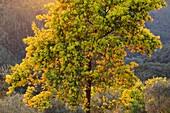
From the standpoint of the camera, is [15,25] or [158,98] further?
[15,25]

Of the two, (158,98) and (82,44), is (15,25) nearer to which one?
(158,98)

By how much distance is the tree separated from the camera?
8.25 m

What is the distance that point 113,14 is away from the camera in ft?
26.2

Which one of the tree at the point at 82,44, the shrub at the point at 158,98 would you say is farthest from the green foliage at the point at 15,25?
the tree at the point at 82,44

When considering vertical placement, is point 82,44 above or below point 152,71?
above

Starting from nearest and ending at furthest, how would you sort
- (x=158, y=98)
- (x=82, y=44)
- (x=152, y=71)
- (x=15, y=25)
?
(x=82, y=44), (x=158, y=98), (x=152, y=71), (x=15, y=25)

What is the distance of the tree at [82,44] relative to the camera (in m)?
8.25

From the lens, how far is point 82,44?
827 cm

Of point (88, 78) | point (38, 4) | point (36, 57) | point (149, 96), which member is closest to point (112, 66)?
point (88, 78)

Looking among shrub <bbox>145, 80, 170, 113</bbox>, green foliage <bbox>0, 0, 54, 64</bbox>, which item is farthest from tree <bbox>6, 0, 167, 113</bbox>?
green foliage <bbox>0, 0, 54, 64</bbox>

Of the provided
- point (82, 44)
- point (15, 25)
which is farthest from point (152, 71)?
point (82, 44)

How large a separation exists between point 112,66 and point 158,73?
4775 centimetres

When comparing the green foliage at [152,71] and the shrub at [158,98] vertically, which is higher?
the shrub at [158,98]

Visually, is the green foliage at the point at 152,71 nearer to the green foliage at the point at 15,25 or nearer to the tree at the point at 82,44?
the green foliage at the point at 15,25
